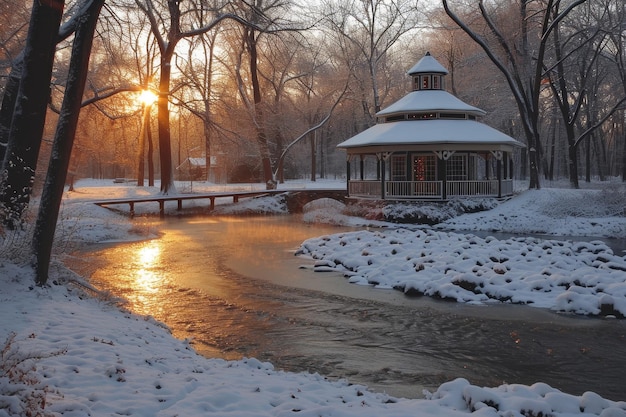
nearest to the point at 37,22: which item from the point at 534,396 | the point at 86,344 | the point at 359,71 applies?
the point at 86,344

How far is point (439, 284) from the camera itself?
1341 cm

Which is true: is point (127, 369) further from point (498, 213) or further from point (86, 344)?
point (498, 213)

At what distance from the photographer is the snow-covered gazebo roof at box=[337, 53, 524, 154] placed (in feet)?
104

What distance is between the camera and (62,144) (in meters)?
9.38

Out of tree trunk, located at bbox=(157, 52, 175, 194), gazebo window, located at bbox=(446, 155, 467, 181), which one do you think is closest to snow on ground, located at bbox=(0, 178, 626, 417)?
gazebo window, located at bbox=(446, 155, 467, 181)

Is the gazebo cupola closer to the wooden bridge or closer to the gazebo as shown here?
the gazebo

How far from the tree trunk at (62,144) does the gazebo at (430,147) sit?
23.8m

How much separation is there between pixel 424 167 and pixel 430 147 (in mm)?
3087

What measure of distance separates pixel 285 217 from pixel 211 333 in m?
24.7

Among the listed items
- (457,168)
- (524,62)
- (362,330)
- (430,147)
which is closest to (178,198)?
(430,147)

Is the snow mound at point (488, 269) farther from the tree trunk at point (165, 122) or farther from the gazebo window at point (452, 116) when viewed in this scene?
the tree trunk at point (165, 122)

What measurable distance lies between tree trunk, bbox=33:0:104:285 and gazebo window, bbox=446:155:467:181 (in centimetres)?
2790

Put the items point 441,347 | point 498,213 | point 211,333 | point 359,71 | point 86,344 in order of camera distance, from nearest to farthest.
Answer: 1. point 86,344
2. point 441,347
3. point 211,333
4. point 498,213
5. point 359,71

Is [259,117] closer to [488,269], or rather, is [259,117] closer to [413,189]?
[413,189]
